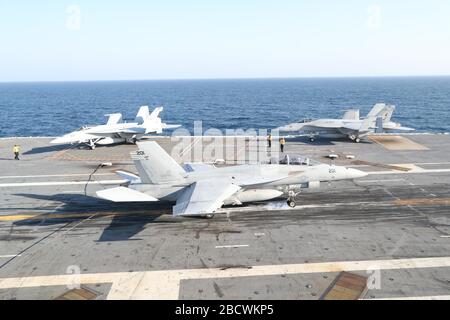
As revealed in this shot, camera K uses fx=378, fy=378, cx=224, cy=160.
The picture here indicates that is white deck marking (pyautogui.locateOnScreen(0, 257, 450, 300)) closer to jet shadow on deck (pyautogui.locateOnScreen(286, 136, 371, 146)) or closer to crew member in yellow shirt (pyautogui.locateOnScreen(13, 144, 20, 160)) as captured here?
crew member in yellow shirt (pyautogui.locateOnScreen(13, 144, 20, 160))

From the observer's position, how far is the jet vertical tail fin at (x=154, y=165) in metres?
23.3

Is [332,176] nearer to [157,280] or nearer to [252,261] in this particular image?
[252,261]

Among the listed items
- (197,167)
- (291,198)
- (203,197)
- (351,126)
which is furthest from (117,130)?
(203,197)

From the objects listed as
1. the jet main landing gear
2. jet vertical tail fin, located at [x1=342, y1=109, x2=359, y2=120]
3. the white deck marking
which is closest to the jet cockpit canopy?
the jet main landing gear

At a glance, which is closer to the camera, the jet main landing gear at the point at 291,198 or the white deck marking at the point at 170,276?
the white deck marking at the point at 170,276

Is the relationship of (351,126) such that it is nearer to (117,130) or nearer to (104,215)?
(117,130)

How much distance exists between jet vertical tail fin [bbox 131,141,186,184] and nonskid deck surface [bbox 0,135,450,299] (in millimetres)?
2469

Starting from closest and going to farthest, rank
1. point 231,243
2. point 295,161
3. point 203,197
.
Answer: point 231,243 → point 203,197 → point 295,161

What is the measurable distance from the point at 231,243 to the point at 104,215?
369 inches

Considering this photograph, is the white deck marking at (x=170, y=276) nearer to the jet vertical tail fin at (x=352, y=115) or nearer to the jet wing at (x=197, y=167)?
the jet wing at (x=197, y=167)

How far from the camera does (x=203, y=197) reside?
2075 centimetres

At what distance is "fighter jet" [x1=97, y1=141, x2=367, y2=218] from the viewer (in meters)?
22.9

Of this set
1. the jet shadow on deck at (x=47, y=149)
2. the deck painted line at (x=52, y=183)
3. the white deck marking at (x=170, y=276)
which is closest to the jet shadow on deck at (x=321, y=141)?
the deck painted line at (x=52, y=183)
